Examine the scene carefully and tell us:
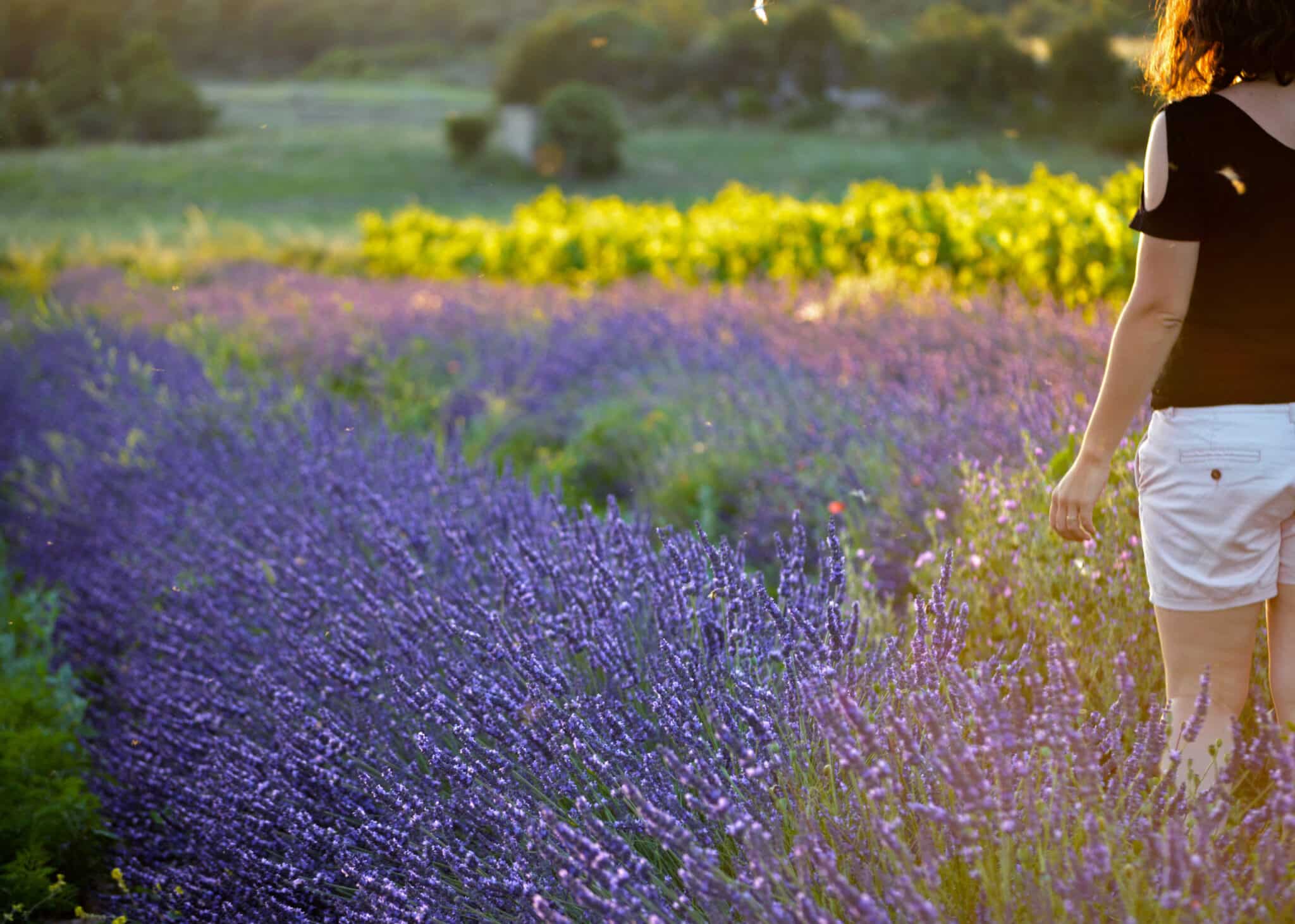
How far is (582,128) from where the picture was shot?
31.2m

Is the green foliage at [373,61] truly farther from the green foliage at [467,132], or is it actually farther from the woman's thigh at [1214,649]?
the woman's thigh at [1214,649]

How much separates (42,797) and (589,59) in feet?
122

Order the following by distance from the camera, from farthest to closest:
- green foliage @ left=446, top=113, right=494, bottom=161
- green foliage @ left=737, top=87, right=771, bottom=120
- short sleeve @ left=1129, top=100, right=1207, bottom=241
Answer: green foliage @ left=446, top=113, right=494, bottom=161, green foliage @ left=737, top=87, right=771, bottom=120, short sleeve @ left=1129, top=100, right=1207, bottom=241

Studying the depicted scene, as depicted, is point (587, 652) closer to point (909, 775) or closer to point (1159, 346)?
point (909, 775)

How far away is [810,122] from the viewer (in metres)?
34.0

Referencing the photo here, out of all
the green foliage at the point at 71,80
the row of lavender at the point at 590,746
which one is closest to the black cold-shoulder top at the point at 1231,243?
the row of lavender at the point at 590,746

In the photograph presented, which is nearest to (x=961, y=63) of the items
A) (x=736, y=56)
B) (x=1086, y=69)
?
(x=1086, y=69)

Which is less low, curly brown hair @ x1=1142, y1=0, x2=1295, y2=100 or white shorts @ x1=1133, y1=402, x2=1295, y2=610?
curly brown hair @ x1=1142, y1=0, x2=1295, y2=100

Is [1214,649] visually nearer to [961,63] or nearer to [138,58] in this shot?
[961,63]

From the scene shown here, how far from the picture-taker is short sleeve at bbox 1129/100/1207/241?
162 cm

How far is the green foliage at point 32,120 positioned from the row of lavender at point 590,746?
2489 centimetres

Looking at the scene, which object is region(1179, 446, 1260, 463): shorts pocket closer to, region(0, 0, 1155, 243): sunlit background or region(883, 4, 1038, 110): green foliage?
region(883, 4, 1038, 110): green foliage

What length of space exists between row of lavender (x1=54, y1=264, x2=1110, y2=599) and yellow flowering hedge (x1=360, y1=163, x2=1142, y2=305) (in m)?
0.45

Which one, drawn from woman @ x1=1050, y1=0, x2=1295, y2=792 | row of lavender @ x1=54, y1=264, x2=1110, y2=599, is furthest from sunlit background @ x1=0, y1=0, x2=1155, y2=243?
woman @ x1=1050, y1=0, x2=1295, y2=792
